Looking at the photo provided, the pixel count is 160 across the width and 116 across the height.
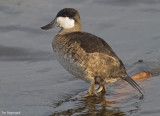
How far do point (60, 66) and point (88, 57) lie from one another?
1751 mm

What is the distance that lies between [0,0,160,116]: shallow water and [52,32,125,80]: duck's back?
1.26ft

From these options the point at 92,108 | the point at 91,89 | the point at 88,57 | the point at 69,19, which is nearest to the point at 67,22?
the point at 69,19

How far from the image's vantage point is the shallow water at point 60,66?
5.81 metres

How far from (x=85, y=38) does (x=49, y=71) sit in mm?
1419

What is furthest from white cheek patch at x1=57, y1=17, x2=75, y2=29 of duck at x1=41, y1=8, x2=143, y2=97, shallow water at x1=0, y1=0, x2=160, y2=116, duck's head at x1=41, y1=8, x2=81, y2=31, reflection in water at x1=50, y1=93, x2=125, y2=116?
reflection in water at x1=50, y1=93, x2=125, y2=116

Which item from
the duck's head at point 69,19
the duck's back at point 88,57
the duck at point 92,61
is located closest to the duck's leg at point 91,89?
the duck at point 92,61

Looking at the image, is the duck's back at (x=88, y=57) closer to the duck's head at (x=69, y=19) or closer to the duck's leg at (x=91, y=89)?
the duck's leg at (x=91, y=89)

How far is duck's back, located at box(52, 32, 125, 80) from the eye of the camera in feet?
19.7

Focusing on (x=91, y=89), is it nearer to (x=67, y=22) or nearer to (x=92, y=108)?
(x=92, y=108)

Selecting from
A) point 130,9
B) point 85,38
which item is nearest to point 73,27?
point 85,38

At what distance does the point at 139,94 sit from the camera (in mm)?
6082

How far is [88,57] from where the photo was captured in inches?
237

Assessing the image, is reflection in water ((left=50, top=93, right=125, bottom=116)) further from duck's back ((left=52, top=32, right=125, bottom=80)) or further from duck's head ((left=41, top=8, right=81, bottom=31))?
duck's head ((left=41, top=8, right=81, bottom=31))

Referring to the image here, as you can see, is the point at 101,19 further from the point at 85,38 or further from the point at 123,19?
the point at 85,38
